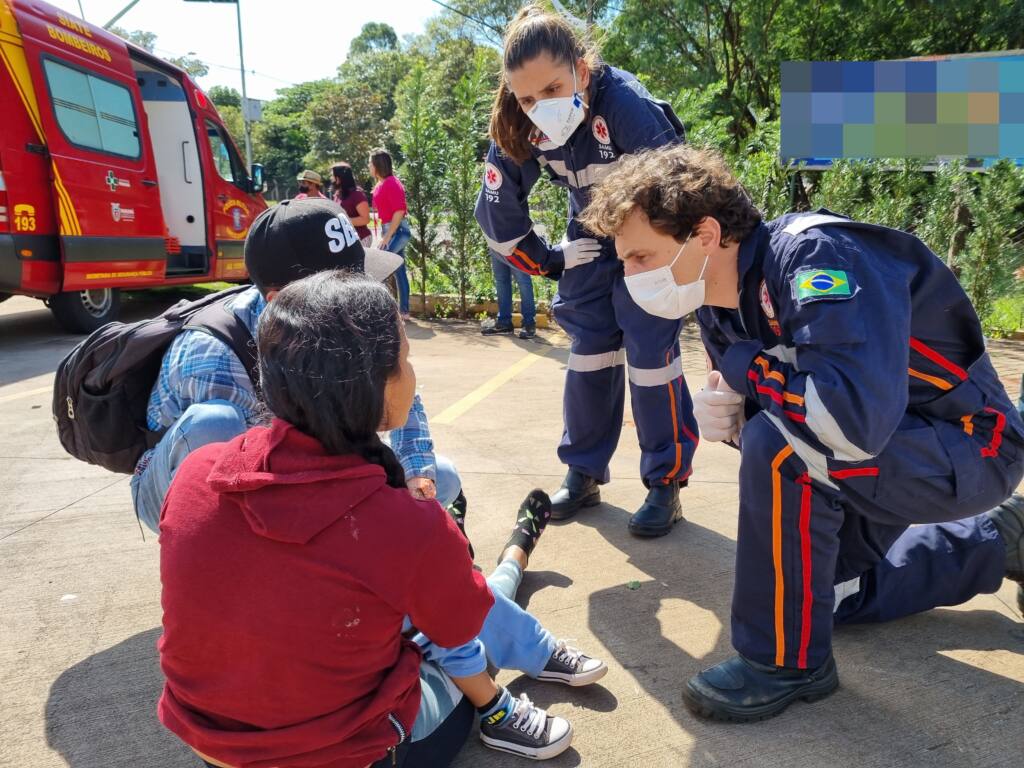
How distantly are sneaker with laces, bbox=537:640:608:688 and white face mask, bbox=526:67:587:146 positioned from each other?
1861mm

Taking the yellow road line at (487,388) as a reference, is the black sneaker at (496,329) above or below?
above

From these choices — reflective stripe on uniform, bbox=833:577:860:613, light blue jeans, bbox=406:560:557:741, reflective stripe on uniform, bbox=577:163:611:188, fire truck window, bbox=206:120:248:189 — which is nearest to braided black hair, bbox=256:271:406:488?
light blue jeans, bbox=406:560:557:741

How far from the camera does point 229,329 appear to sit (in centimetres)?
214

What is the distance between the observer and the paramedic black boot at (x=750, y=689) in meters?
1.92

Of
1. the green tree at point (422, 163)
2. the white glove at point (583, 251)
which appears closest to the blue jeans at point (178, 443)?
the white glove at point (583, 251)

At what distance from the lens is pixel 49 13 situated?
21.4ft

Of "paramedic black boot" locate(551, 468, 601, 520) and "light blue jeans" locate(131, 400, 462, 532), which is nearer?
"light blue jeans" locate(131, 400, 462, 532)

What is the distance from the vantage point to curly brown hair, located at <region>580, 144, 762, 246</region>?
1.98 metres

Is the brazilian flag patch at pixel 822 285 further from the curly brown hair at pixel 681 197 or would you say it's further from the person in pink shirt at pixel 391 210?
the person in pink shirt at pixel 391 210

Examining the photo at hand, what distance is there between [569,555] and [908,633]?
1116mm

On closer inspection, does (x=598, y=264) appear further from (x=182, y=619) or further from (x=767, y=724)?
(x=182, y=619)

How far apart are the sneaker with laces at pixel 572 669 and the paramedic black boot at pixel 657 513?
96 cm

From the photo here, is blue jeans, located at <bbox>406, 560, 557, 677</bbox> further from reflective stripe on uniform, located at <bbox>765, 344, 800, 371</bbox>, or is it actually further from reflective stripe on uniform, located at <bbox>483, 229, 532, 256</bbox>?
reflective stripe on uniform, located at <bbox>483, 229, 532, 256</bbox>

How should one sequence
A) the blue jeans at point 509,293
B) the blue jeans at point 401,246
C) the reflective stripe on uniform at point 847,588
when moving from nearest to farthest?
the reflective stripe on uniform at point 847,588 < the blue jeans at point 509,293 < the blue jeans at point 401,246
